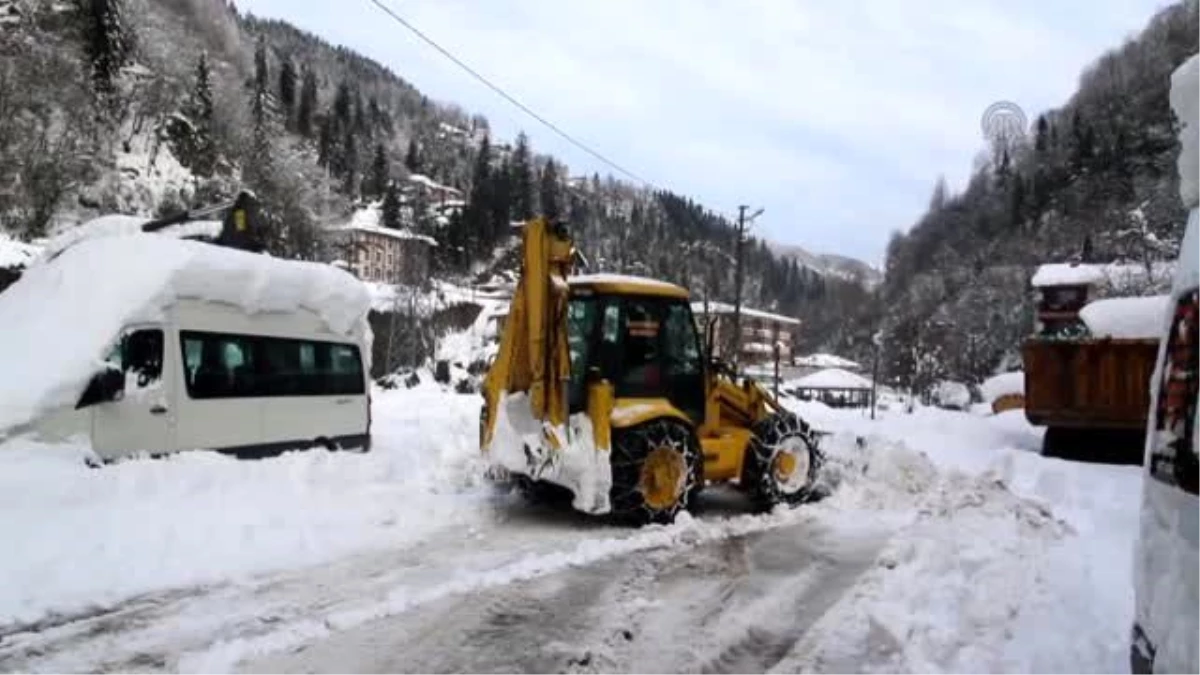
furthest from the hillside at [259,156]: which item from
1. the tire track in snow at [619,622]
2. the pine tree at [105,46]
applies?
the tire track in snow at [619,622]

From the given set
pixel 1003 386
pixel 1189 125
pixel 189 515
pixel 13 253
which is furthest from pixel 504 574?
pixel 1003 386

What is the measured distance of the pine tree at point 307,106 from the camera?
A: 126 meters

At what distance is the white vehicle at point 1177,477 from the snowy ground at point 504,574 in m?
2.44

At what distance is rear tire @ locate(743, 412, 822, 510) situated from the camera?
11250 mm

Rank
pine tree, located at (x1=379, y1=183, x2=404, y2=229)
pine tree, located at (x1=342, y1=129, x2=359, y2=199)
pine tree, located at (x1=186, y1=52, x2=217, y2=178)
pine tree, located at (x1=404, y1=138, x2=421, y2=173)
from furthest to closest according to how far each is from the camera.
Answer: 1. pine tree, located at (x1=404, y1=138, x2=421, y2=173)
2. pine tree, located at (x1=342, y1=129, x2=359, y2=199)
3. pine tree, located at (x1=379, y1=183, x2=404, y2=229)
4. pine tree, located at (x1=186, y1=52, x2=217, y2=178)

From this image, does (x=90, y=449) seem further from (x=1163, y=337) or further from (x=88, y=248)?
(x=1163, y=337)

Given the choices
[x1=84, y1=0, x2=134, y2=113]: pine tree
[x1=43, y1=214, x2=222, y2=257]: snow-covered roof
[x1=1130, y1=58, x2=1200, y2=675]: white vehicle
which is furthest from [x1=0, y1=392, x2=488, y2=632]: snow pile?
[x1=84, y1=0, x2=134, y2=113]: pine tree

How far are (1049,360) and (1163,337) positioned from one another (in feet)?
42.7

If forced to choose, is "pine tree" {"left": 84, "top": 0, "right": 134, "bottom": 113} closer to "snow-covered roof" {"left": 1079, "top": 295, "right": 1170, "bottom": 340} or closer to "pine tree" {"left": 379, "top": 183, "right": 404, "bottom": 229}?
"pine tree" {"left": 379, "top": 183, "right": 404, "bottom": 229}

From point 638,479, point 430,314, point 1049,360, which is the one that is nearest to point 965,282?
point 430,314

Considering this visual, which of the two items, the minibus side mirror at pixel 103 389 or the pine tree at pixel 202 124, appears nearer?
the minibus side mirror at pixel 103 389

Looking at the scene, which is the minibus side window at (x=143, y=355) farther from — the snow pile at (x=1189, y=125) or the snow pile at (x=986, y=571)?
the snow pile at (x=1189, y=125)

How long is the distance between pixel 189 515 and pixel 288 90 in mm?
129979

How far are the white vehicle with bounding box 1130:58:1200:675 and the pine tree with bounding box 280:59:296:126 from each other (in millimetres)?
129840
